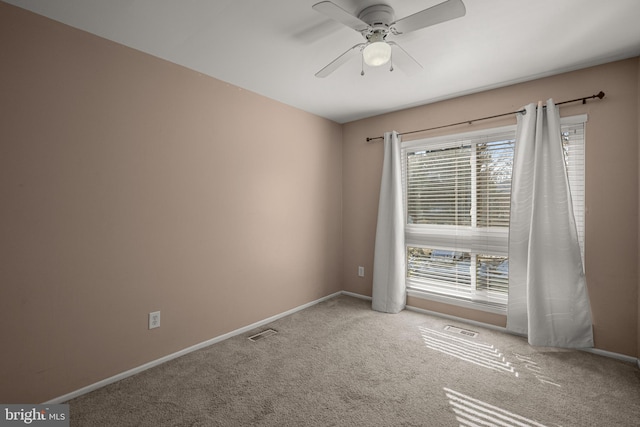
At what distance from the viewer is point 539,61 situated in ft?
8.14

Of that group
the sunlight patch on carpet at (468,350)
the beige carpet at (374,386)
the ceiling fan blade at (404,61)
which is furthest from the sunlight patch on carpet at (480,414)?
the ceiling fan blade at (404,61)

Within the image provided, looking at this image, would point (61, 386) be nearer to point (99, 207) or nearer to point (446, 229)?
point (99, 207)

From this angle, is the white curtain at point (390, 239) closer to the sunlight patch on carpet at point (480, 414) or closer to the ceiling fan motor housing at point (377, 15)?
the sunlight patch on carpet at point (480, 414)

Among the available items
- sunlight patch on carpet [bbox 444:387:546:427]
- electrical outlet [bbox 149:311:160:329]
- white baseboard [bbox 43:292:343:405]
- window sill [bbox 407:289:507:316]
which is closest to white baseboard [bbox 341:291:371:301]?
window sill [bbox 407:289:507:316]

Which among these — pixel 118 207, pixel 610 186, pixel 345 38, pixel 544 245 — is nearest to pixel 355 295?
pixel 544 245

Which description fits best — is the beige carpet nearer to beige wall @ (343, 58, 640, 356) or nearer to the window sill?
the window sill

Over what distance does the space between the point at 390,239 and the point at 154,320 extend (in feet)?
8.34

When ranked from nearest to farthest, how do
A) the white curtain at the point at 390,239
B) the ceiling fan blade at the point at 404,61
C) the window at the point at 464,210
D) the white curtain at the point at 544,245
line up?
the ceiling fan blade at the point at 404,61, the white curtain at the point at 544,245, the window at the point at 464,210, the white curtain at the point at 390,239

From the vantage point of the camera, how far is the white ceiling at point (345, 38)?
1.81m

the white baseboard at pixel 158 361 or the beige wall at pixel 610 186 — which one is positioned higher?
the beige wall at pixel 610 186

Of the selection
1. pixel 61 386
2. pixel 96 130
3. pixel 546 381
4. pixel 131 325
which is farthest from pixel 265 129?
pixel 546 381

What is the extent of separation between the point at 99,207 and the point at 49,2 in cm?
123

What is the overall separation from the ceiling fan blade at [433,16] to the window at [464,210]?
182 cm

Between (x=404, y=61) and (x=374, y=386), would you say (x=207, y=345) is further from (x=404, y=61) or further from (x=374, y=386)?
(x=404, y=61)
